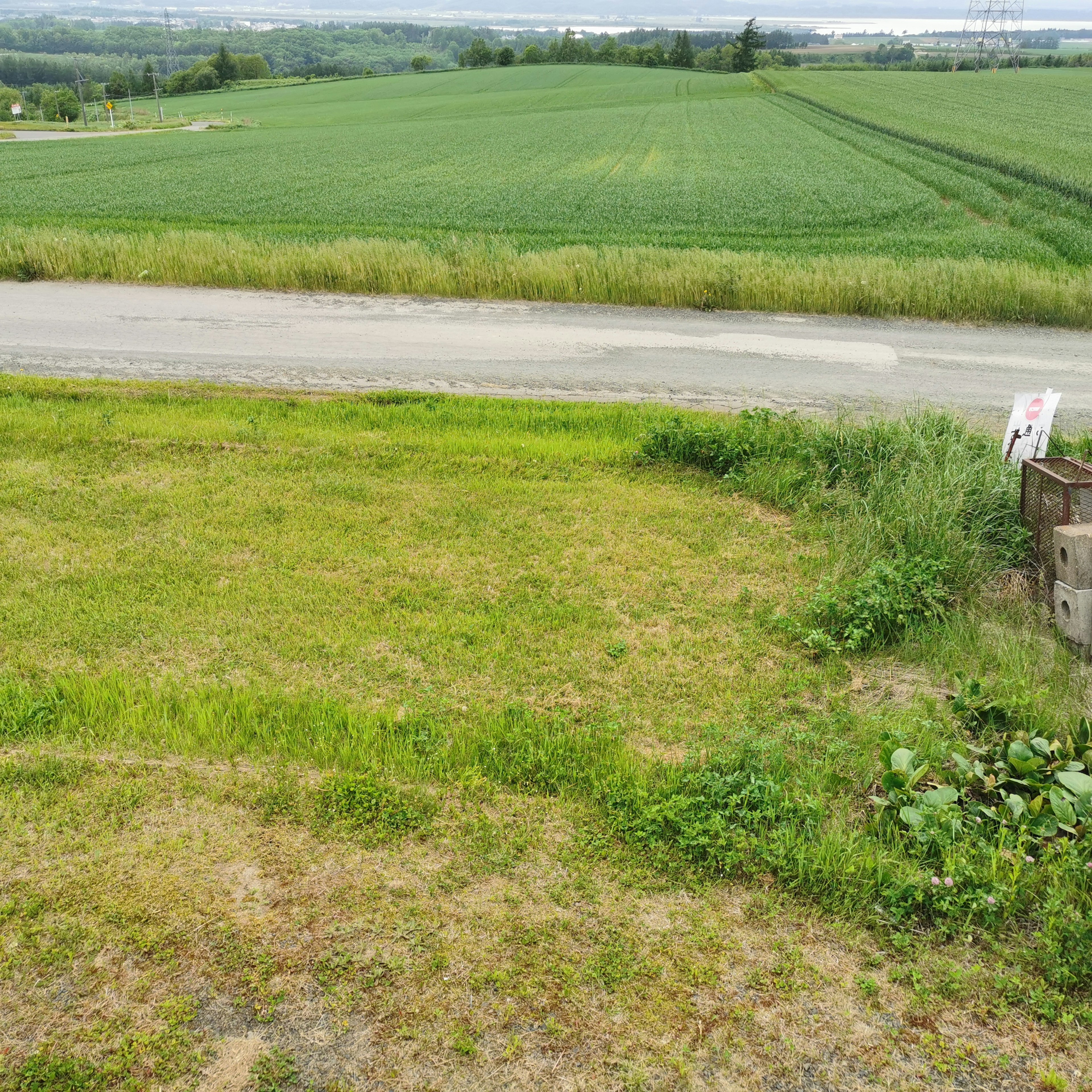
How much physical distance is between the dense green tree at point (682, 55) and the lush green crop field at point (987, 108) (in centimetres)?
3131

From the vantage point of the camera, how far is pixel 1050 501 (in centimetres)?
653

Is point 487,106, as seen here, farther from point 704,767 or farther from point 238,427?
point 704,767

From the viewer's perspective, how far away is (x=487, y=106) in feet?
212

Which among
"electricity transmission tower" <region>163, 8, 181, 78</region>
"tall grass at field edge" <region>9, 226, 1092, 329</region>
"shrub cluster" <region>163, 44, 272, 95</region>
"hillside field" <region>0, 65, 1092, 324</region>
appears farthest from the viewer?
"shrub cluster" <region>163, 44, 272, 95</region>

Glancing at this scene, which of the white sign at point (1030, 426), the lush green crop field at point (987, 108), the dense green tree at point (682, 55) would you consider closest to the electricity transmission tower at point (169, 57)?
the dense green tree at point (682, 55)

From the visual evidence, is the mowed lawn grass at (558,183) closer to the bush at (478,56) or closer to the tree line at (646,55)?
the tree line at (646,55)

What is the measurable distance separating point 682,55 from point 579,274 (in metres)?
114

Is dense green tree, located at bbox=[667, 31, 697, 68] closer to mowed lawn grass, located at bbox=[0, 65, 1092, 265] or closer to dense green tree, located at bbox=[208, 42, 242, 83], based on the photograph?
dense green tree, located at bbox=[208, 42, 242, 83]

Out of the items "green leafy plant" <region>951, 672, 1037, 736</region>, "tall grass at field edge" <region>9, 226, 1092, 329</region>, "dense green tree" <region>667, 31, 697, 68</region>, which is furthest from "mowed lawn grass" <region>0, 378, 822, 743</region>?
"dense green tree" <region>667, 31, 697, 68</region>

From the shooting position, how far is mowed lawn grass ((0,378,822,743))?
18.3ft

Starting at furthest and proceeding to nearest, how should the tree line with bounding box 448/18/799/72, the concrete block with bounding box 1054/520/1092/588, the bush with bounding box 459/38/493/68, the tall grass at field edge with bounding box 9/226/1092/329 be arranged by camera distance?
1. the bush with bounding box 459/38/493/68
2. the tree line with bounding box 448/18/799/72
3. the tall grass at field edge with bounding box 9/226/1092/329
4. the concrete block with bounding box 1054/520/1092/588

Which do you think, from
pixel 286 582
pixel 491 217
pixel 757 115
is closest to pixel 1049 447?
pixel 286 582

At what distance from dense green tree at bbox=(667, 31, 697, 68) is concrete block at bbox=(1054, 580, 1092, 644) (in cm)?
12128

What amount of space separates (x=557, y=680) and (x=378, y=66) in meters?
189
